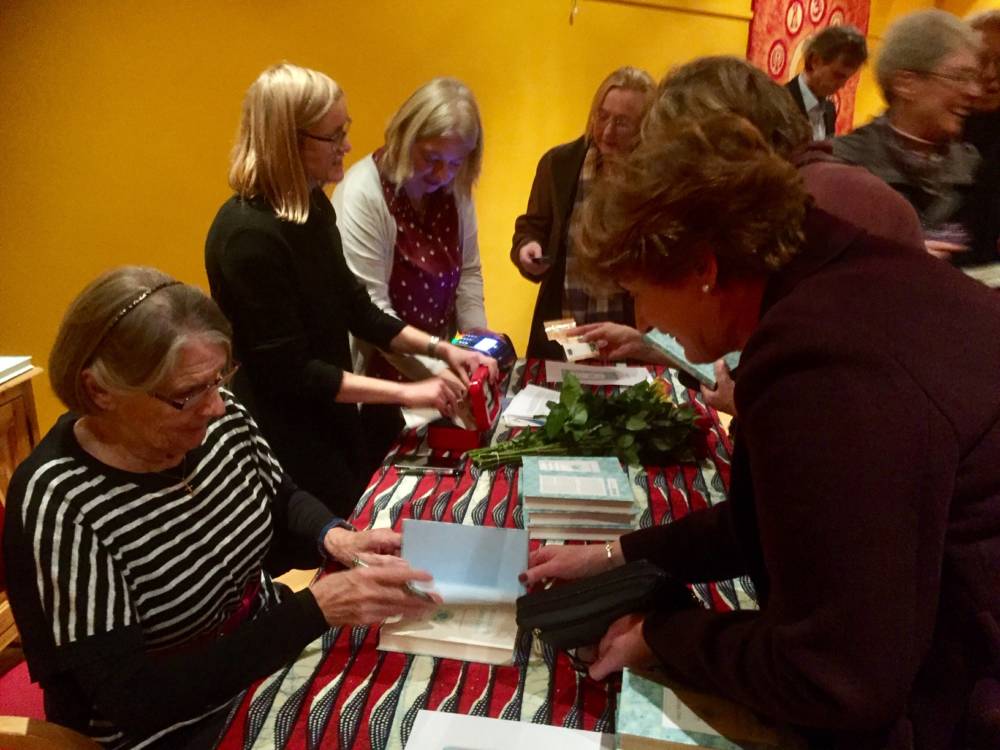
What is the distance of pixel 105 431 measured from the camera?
1213 mm

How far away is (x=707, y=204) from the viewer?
90 centimetres

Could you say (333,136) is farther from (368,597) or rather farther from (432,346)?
(368,597)

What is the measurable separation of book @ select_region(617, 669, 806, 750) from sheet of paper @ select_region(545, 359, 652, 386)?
1.45m

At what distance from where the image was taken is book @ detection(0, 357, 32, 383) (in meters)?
2.41

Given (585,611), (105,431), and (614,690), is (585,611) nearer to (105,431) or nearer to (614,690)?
(614,690)

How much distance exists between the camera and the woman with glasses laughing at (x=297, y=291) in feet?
5.85

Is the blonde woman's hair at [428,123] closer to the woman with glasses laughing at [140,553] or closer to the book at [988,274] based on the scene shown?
the woman with glasses laughing at [140,553]

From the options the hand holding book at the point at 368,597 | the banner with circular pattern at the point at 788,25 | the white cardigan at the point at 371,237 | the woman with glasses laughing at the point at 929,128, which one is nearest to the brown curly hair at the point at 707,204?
the hand holding book at the point at 368,597

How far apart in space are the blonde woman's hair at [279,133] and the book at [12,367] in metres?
1.18

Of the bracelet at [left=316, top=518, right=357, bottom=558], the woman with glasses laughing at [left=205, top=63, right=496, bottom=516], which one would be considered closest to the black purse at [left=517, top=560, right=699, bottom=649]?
the bracelet at [left=316, top=518, right=357, bottom=558]

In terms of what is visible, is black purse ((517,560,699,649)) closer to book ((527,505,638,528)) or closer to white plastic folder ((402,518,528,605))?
white plastic folder ((402,518,528,605))

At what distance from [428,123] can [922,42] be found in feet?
4.36

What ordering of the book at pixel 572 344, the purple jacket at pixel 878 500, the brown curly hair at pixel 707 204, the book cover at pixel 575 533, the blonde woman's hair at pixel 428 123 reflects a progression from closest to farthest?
the purple jacket at pixel 878 500 → the brown curly hair at pixel 707 204 → the book cover at pixel 575 533 → the blonde woman's hair at pixel 428 123 → the book at pixel 572 344

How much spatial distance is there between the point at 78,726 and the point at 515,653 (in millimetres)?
676
